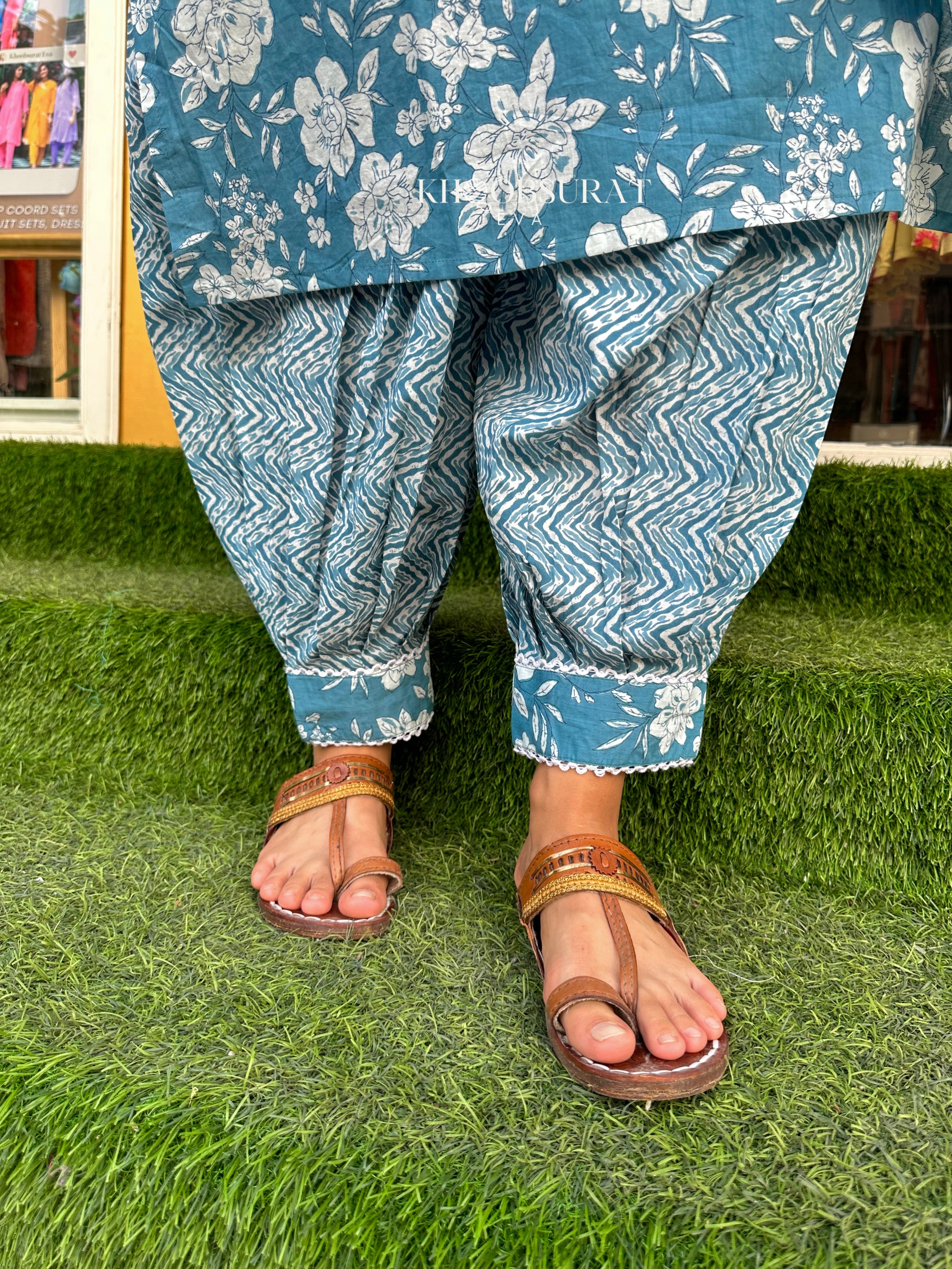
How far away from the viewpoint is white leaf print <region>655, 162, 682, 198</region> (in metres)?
0.62

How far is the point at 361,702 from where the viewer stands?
850 millimetres

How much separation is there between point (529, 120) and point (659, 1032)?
651 mm

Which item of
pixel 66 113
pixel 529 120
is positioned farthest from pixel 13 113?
pixel 529 120

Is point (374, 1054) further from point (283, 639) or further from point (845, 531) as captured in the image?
point (845, 531)

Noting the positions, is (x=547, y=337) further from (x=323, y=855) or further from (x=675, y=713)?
(x=323, y=855)

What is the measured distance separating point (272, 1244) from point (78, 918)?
38cm

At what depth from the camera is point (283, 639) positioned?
85cm

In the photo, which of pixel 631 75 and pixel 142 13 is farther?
pixel 142 13

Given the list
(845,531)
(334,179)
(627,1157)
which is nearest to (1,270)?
(334,179)

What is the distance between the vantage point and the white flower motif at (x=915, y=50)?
0.63m

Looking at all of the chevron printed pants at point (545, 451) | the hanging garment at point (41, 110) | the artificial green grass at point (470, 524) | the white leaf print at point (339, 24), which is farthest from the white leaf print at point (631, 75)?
the hanging garment at point (41, 110)

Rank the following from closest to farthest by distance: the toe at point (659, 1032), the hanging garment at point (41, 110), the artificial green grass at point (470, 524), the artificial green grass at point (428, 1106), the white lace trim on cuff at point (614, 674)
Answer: the artificial green grass at point (428, 1106) < the toe at point (659, 1032) < the white lace trim on cuff at point (614, 674) < the artificial green grass at point (470, 524) < the hanging garment at point (41, 110)

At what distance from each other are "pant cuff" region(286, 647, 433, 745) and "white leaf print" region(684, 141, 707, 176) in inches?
18.5

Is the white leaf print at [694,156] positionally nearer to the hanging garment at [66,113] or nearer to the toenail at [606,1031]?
the toenail at [606,1031]
